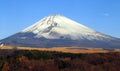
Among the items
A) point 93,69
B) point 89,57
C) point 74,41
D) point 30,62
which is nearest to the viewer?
point 93,69

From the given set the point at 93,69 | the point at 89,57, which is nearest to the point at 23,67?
the point at 93,69

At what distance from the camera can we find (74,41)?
197250mm

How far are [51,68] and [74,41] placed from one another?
152133 mm

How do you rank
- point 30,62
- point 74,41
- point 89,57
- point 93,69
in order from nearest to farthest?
point 93,69, point 30,62, point 89,57, point 74,41

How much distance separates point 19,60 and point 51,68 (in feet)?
15.5

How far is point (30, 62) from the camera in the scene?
156 feet

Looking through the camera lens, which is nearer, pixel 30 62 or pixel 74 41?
pixel 30 62

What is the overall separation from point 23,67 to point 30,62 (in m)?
2.68

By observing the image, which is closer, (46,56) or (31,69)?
(31,69)

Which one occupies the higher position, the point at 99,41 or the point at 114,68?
the point at 99,41

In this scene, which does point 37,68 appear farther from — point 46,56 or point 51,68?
point 46,56

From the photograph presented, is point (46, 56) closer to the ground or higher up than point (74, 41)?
closer to the ground

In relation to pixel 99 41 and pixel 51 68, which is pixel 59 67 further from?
pixel 99 41

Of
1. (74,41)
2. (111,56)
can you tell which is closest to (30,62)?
(111,56)
